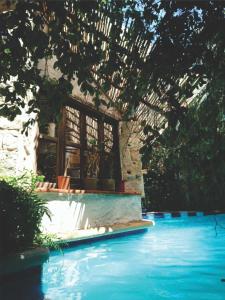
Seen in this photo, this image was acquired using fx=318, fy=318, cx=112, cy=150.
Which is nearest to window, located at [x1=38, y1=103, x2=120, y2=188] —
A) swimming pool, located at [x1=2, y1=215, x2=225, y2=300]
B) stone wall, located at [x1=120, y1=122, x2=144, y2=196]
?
stone wall, located at [x1=120, y1=122, x2=144, y2=196]

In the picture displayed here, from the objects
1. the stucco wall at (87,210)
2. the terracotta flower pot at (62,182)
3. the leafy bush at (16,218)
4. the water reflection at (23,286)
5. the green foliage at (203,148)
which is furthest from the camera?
the terracotta flower pot at (62,182)

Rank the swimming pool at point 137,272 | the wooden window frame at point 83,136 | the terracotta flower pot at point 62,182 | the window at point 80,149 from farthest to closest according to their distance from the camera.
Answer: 1. the window at point 80,149
2. the wooden window frame at point 83,136
3. the terracotta flower pot at point 62,182
4. the swimming pool at point 137,272

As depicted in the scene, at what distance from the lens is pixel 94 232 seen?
7.27 m

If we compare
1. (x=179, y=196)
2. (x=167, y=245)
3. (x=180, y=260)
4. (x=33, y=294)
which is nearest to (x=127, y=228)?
(x=167, y=245)

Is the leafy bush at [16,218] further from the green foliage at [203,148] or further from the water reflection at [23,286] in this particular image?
the green foliage at [203,148]

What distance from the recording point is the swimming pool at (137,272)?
3775mm

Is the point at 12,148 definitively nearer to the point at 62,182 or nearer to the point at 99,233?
the point at 62,182

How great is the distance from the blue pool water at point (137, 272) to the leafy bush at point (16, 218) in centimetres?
72

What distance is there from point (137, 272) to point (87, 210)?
10.0ft

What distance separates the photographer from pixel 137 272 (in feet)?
15.8

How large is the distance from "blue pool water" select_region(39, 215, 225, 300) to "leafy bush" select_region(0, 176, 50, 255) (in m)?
0.72

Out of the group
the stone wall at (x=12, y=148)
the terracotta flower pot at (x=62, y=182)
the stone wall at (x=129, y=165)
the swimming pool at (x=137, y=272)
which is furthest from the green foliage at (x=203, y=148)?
the stone wall at (x=129, y=165)

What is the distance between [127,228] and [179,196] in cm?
1041

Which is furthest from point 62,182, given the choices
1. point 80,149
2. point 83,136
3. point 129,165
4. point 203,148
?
point 203,148
